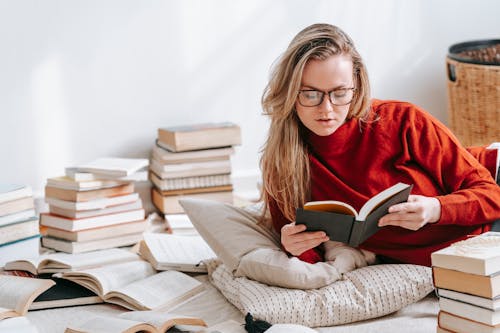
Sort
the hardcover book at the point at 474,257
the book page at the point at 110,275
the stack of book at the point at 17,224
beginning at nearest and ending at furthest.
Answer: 1. the hardcover book at the point at 474,257
2. the book page at the point at 110,275
3. the stack of book at the point at 17,224

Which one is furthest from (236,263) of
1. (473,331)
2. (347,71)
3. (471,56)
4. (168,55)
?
(471,56)

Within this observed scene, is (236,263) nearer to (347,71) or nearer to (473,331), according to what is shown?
(347,71)

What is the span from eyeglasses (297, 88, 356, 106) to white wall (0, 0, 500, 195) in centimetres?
143

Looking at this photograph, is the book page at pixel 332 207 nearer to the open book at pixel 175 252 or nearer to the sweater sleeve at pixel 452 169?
the sweater sleeve at pixel 452 169

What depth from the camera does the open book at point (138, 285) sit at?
7.01ft

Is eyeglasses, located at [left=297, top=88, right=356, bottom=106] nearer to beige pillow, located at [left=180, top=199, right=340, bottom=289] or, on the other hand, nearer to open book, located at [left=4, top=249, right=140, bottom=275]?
→ beige pillow, located at [left=180, top=199, right=340, bottom=289]

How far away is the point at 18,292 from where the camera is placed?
7.09 ft

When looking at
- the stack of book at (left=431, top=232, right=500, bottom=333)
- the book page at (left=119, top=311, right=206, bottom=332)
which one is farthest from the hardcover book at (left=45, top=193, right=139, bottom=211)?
the stack of book at (left=431, top=232, right=500, bottom=333)

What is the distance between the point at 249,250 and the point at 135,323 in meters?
0.50

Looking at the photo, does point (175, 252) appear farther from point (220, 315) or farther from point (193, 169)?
point (193, 169)

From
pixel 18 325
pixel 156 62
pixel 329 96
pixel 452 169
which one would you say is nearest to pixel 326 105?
pixel 329 96

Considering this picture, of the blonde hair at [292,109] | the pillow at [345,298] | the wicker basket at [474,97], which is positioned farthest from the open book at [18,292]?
the wicker basket at [474,97]

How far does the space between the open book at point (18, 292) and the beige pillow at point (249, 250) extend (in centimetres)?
47

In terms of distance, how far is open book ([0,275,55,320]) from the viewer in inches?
82.3
